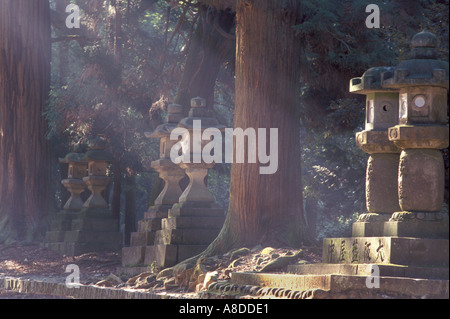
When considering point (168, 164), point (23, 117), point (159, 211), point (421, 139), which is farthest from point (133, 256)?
point (421, 139)

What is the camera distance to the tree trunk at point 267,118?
12.1 metres

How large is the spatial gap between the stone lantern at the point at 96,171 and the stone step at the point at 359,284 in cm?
965

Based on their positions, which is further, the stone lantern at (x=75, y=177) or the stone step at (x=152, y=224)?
the stone lantern at (x=75, y=177)

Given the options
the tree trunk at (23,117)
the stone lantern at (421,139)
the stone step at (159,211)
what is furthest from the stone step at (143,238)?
the stone lantern at (421,139)

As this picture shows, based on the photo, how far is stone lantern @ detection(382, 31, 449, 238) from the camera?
7.98 m

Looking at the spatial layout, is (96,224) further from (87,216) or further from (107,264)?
(107,264)

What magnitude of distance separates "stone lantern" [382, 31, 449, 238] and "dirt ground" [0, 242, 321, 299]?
245 centimetres

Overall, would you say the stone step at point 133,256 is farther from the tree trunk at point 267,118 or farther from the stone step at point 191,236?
the tree trunk at point 267,118

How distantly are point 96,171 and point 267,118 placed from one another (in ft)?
23.2

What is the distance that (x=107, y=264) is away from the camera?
16.1 m

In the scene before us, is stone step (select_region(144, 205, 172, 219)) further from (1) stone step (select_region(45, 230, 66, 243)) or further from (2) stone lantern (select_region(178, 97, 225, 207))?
(1) stone step (select_region(45, 230, 66, 243))

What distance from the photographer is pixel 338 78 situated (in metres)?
14.7

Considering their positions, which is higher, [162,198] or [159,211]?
[162,198]

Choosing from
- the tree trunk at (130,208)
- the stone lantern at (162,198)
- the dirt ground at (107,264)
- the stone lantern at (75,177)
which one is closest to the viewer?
the dirt ground at (107,264)
